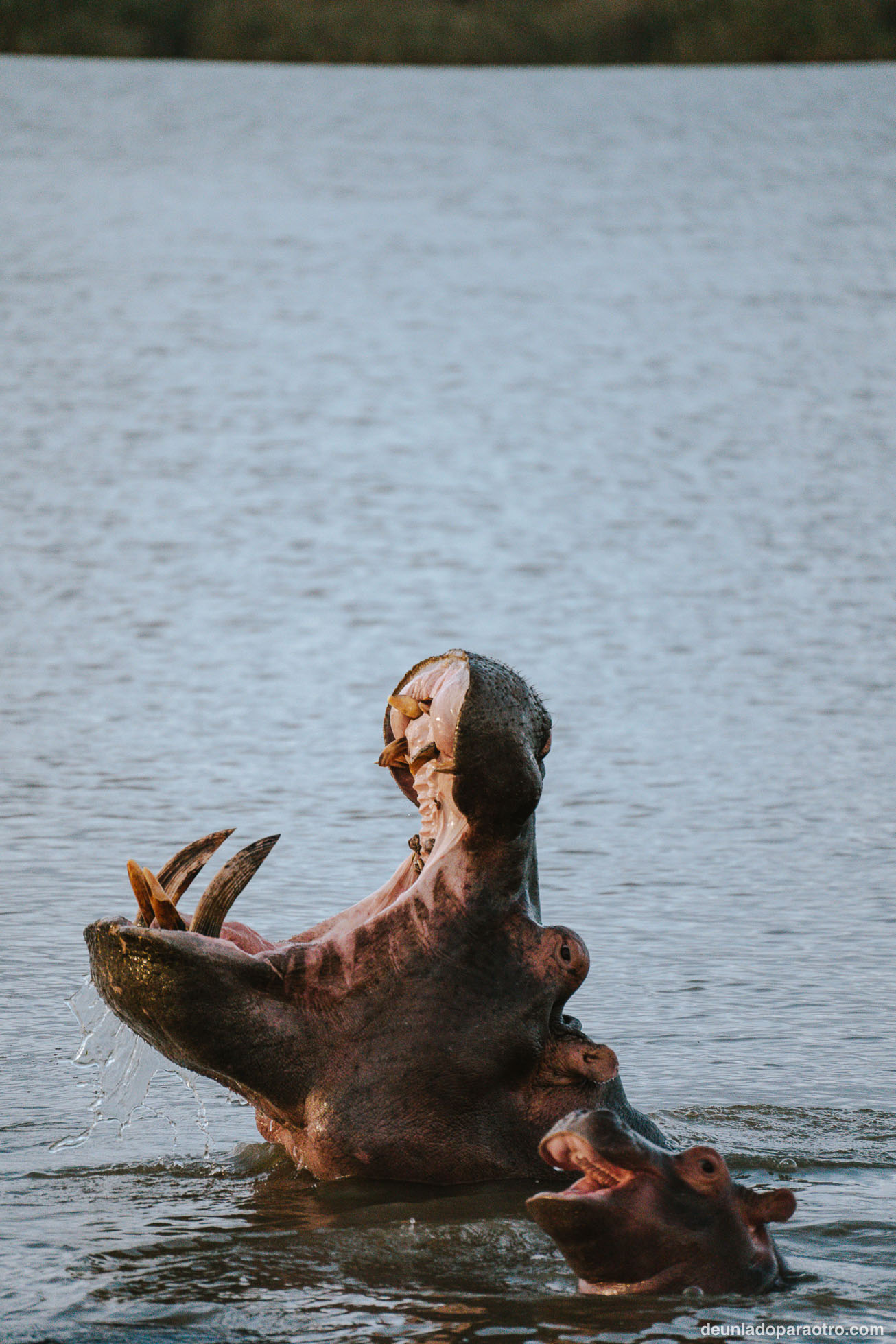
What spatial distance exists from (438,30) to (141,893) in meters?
26.1

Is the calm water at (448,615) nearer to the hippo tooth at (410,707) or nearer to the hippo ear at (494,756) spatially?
the hippo ear at (494,756)

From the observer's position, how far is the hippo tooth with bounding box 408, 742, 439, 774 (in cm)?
273

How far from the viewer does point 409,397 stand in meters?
13.4

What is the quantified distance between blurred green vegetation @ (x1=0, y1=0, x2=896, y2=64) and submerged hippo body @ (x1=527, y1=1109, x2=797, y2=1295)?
→ 25.6 m

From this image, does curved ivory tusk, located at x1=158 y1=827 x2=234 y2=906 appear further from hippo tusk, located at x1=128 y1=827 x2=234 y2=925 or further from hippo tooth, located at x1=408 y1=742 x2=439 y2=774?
hippo tooth, located at x1=408 y1=742 x2=439 y2=774

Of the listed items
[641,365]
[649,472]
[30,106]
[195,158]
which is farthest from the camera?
[30,106]

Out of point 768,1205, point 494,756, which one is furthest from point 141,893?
point 768,1205

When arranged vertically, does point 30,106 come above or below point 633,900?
above

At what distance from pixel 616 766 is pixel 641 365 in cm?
828

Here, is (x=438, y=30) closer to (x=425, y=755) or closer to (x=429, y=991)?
(x=425, y=755)

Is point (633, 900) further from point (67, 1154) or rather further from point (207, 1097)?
point (67, 1154)

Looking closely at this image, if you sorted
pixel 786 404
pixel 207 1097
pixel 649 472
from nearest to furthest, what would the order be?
pixel 207 1097 → pixel 649 472 → pixel 786 404

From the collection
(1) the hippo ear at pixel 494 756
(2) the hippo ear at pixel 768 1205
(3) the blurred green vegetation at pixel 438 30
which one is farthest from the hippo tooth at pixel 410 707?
(3) the blurred green vegetation at pixel 438 30

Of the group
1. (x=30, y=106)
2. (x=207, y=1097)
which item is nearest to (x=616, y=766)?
(x=207, y=1097)
